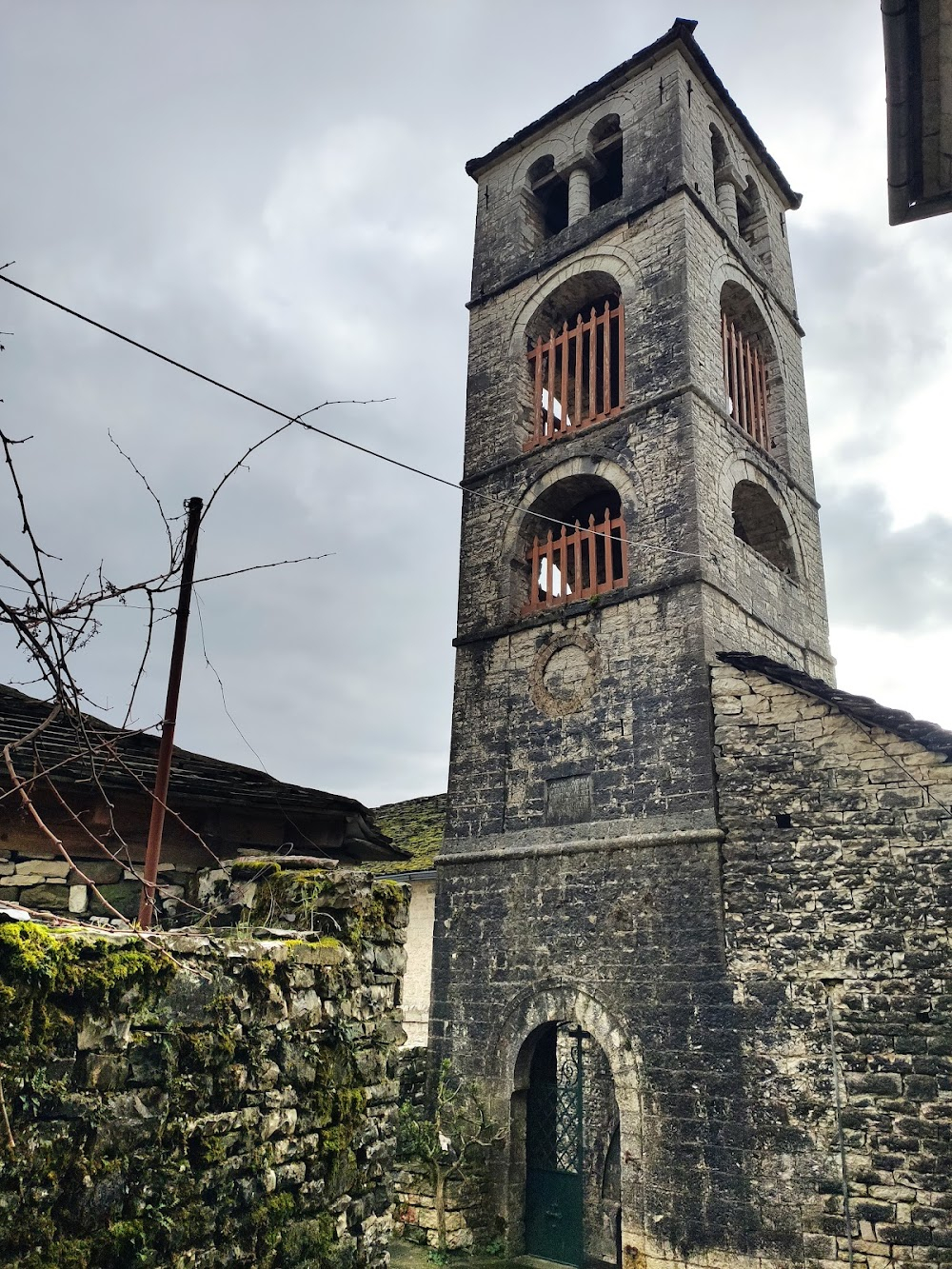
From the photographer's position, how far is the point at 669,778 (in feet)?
30.7

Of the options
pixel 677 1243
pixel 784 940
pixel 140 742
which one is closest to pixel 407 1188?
pixel 677 1243

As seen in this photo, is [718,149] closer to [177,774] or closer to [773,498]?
[773,498]

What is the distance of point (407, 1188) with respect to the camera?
9.41 metres

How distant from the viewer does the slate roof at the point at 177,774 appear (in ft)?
17.9

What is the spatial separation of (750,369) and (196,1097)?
12715 millimetres

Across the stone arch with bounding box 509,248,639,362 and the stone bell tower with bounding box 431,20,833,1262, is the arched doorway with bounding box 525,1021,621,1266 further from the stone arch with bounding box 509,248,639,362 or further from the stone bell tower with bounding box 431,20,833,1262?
the stone arch with bounding box 509,248,639,362

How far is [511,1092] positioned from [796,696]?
5101 millimetres

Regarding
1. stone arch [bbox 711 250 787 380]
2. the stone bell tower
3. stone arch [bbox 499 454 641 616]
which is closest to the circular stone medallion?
the stone bell tower

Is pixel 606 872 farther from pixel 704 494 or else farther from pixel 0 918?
pixel 0 918

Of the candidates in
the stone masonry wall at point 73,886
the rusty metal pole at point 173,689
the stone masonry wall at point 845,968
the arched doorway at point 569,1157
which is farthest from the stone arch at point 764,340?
the stone masonry wall at point 73,886

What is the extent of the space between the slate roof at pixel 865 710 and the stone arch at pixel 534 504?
348 centimetres

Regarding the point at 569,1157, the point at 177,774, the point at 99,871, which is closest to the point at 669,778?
the point at 569,1157

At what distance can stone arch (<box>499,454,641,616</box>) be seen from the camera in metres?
11.7

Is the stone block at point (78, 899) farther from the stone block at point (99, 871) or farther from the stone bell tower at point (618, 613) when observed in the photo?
the stone bell tower at point (618, 613)
